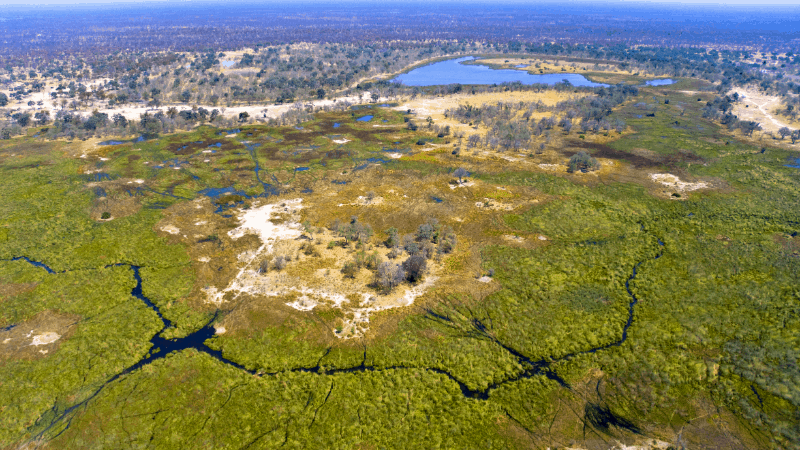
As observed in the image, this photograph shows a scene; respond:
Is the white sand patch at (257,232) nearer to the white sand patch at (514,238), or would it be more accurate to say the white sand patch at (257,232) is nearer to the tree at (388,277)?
the tree at (388,277)

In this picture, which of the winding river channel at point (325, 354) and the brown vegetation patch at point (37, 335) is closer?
the winding river channel at point (325, 354)

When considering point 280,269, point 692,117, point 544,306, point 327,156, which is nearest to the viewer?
point 544,306

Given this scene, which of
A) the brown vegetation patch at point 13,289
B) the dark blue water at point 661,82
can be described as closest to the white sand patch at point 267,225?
the brown vegetation patch at point 13,289

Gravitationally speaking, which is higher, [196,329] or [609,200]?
[609,200]

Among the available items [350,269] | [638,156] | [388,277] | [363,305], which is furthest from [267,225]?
[638,156]

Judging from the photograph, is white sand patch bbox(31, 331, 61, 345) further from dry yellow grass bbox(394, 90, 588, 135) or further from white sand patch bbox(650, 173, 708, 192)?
dry yellow grass bbox(394, 90, 588, 135)

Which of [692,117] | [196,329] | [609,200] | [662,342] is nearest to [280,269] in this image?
[196,329]

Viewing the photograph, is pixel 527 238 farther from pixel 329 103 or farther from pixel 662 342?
pixel 329 103
